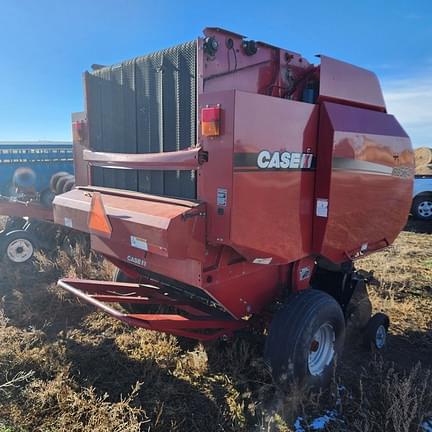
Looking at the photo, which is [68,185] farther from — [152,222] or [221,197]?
[221,197]

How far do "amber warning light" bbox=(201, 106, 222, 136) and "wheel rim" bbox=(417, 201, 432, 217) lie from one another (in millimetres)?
9693

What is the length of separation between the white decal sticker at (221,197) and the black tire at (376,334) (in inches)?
83.5

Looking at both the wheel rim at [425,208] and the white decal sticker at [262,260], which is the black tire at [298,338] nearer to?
the white decal sticker at [262,260]

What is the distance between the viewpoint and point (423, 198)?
34.2 ft

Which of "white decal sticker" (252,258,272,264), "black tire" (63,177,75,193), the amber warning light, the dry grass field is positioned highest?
the amber warning light

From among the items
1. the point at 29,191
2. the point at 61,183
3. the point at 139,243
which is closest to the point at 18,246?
the point at 61,183

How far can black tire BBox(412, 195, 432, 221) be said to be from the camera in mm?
10367

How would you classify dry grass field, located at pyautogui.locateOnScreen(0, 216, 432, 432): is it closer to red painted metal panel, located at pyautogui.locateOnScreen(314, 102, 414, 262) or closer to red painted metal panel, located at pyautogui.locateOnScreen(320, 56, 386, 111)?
red painted metal panel, located at pyautogui.locateOnScreen(314, 102, 414, 262)

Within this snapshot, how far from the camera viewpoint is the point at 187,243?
8.17 feet

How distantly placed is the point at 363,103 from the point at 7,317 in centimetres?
411

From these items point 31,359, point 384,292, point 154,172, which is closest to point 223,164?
point 154,172

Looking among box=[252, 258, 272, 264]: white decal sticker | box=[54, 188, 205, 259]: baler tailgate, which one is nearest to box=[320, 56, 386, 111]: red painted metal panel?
box=[252, 258, 272, 264]: white decal sticker

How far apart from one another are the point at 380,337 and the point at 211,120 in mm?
2677

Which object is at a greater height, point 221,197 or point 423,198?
point 221,197
